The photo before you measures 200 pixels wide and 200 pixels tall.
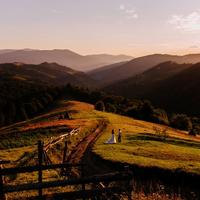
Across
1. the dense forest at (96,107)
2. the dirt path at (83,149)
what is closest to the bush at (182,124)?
the dense forest at (96,107)

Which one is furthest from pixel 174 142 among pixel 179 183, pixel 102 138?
pixel 179 183

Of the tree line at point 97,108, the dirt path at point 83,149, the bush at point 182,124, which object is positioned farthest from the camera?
the tree line at point 97,108

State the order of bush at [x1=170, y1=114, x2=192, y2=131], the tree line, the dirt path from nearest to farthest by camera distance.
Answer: the dirt path → bush at [x1=170, y1=114, x2=192, y2=131] → the tree line

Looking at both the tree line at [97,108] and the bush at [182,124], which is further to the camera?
the tree line at [97,108]

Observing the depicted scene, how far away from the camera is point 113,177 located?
13898 millimetres

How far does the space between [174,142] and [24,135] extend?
23054 millimetres

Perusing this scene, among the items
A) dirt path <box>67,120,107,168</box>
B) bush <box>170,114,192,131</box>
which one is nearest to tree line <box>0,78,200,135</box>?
bush <box>170,114,192,131</box>

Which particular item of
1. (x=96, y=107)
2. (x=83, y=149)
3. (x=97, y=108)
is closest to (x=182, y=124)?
(x=97, y=108)

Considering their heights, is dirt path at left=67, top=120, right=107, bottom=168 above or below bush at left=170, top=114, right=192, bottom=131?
above

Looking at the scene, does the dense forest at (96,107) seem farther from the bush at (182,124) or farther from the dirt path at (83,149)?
the dirt path at (83,149)

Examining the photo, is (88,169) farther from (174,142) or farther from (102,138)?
(174,142)

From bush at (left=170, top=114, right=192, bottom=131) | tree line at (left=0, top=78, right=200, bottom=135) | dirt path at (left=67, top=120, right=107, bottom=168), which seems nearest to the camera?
dirt path at (left=67, top=120, right=107, bottom=168)

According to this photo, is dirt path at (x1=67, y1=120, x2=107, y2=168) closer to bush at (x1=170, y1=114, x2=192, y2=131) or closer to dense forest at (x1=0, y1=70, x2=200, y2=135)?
dense forest at (x1=0, y1=70, x2=200, y2=135)

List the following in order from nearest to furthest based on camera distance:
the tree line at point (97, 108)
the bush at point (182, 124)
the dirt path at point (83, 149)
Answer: the dirt path at point (83, 149) < the bush at point (182, 124) < the tree line at point (97, 108)
